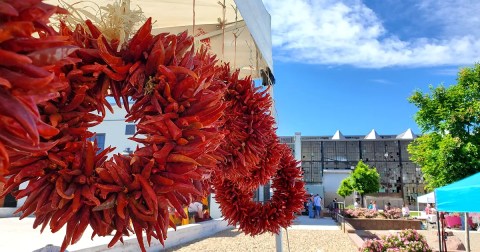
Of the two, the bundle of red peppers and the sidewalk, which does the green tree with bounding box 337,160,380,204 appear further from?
the bundle of red peppers

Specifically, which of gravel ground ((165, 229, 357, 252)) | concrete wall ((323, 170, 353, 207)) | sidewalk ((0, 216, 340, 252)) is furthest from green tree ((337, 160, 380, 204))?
gravel ground ((165, 229, 357, 252))

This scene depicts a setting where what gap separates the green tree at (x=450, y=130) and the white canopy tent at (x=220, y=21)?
16.6 meters

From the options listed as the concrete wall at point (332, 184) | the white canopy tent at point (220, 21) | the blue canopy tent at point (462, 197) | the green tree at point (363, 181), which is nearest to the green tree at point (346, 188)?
the green tree at point (363, 181)

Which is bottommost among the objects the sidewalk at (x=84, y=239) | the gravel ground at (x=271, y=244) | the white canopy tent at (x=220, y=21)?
the gravel ground at (x=271, y=244)

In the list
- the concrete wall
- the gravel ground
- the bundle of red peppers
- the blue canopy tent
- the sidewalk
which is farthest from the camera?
the concrete wall

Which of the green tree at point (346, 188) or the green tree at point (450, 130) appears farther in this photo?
the green tree at point (346, 188)

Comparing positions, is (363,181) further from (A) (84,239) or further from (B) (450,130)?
(A) (84,239)

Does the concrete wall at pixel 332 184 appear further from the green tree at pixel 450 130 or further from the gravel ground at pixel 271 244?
the gravel ground at pixel 271 244

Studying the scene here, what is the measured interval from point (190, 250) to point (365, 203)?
23.3m

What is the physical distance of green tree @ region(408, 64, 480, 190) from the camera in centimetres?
1667

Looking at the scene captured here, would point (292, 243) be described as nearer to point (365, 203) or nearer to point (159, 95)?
point (159, 95)

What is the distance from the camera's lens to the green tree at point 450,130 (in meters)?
16.7

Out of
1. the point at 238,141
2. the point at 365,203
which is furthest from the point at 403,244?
the point at 365,203

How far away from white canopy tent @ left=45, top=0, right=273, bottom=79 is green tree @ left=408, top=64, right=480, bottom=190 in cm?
1656
